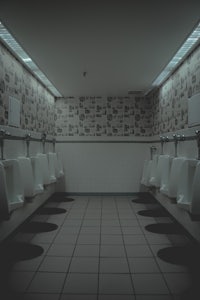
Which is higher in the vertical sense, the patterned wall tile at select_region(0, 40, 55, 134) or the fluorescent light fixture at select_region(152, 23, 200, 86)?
the fluorescent light fixture at select_region(152, 23, 200, 86)

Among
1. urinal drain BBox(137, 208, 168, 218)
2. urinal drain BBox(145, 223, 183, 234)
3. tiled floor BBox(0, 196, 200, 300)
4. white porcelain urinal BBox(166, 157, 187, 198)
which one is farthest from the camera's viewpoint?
urinal drain BBox(137, 208, 168, 218)

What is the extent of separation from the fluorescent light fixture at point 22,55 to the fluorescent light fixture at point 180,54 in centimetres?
150

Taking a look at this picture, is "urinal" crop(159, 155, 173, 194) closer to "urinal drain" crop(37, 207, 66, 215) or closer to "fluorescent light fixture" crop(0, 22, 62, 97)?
"urinal drain" crop(37, 207, 66, 215)

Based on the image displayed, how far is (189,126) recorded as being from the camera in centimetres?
301

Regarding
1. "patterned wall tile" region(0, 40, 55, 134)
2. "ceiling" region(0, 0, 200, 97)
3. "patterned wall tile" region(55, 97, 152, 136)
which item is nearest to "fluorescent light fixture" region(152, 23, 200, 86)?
"ceiling" region(0, 0, 200, 97)

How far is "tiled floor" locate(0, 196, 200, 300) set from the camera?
1.82 meters

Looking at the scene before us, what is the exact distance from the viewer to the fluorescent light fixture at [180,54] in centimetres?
257

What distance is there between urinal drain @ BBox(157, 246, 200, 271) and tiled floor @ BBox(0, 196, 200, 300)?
0.07 m

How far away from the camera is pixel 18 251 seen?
258 centimetres

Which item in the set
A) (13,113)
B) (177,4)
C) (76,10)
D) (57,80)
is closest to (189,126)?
(177,4)

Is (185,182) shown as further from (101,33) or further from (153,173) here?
(153,173)

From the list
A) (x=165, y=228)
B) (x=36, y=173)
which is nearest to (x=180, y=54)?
(x=165, y=228)

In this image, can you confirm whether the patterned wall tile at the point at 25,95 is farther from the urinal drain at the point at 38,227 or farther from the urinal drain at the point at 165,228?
the urinal drain at the point at 165,228

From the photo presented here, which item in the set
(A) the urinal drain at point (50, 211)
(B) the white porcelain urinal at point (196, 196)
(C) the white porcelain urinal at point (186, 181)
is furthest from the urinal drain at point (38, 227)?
(B) the white porcelain urinal at point (196, 196)
